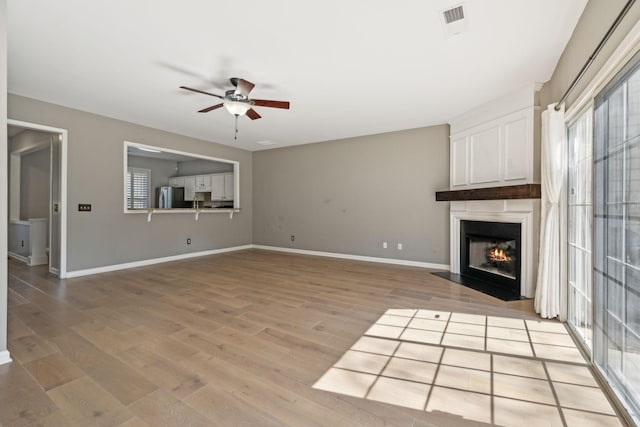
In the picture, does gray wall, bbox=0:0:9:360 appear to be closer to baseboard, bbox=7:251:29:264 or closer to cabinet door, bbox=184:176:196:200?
baseboard, bbox=7:251:29:264

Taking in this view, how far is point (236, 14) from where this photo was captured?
7.38 ft

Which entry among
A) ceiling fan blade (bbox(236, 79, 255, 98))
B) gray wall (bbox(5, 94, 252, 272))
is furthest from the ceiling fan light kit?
gray wall (bbox(5, 94, 252, 272))

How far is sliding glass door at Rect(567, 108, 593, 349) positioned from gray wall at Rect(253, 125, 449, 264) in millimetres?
2322

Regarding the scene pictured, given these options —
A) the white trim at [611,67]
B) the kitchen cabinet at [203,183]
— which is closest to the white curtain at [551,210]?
the white trim at [611,67]

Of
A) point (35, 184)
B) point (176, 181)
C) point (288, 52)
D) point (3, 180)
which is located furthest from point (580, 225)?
point (35, 184)

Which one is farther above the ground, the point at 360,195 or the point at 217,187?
the point at 217,187

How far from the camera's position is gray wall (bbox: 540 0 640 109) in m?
1.62

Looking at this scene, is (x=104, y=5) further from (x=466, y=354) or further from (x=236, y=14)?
(x=466, y=354)

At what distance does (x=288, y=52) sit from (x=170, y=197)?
700cm

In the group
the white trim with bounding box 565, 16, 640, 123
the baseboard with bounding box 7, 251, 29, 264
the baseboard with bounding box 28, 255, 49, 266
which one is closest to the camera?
the white trim with bounding box 565, 16, 640, 123

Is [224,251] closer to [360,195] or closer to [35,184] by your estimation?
[360,195]

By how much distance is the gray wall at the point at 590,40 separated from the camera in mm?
1616

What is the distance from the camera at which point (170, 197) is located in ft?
27.4

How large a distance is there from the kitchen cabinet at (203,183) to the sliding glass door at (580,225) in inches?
287
